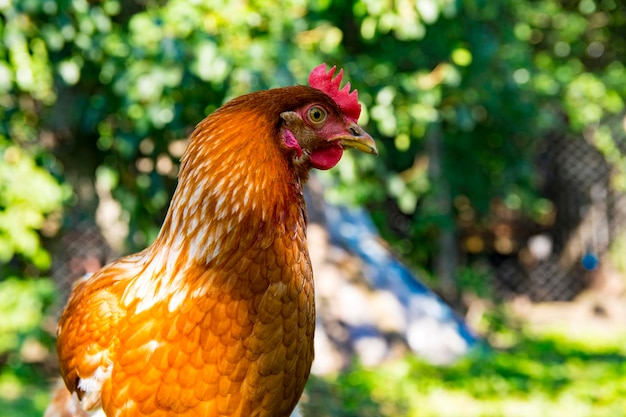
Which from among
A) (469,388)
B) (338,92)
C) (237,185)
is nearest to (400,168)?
(469,388)

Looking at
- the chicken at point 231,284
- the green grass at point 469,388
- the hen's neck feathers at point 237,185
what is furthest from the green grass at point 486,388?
the hen's neck feathers at point 237,185

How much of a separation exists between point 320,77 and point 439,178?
5777 millimetres

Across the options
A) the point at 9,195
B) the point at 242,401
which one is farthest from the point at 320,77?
the point at 9,195

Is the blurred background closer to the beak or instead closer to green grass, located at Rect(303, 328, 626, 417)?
green grass, located at Rect(303, 328, 626, 417)

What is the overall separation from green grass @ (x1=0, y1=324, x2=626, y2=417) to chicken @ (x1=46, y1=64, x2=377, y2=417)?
1.84 m

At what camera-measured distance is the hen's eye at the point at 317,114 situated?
2.13 meters

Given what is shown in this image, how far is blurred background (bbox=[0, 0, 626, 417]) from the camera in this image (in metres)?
4.15

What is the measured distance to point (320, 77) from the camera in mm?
2379

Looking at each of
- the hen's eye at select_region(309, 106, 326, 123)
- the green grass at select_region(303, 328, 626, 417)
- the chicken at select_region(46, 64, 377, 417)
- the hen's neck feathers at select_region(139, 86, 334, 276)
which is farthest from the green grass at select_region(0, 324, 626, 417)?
the hen's eye at select_region(309, 106, 326, 123)

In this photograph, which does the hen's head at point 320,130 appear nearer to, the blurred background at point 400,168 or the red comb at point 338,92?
the red comb at point 338,92

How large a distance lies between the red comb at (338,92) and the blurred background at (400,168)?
1496 mm

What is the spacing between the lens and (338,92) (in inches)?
89.7

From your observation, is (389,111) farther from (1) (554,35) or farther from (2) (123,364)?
(1) (554,35)

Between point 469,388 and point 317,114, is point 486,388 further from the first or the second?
point 317,114
